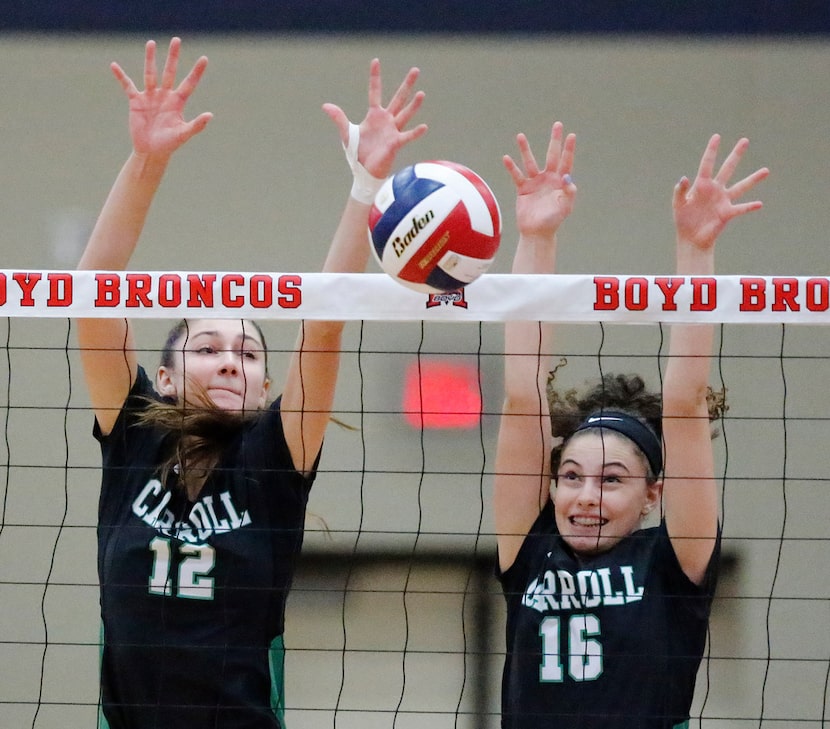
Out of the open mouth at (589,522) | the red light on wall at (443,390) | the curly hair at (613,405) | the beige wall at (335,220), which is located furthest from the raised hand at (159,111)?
the red light on wall at (443,390)

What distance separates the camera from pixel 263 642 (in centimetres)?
312

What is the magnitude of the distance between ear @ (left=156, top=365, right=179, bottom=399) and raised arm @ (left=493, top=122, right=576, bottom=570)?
89cm

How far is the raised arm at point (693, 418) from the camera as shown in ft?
9.94

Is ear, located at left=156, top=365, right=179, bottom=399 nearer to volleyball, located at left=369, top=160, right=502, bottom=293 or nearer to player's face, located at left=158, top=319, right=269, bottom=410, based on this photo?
player's face, located at left=158, top=319, right=269, bottom=410

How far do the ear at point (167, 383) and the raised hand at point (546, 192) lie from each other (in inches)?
39.9

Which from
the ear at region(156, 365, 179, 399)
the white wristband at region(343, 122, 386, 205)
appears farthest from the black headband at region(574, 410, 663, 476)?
the ear at region(156, 365, 179, 399)

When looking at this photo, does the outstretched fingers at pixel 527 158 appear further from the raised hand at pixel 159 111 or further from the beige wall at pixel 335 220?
the beige wall at pixel 335 220

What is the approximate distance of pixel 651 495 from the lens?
321 centimetres

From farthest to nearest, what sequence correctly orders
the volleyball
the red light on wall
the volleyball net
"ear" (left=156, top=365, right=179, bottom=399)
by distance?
the red light on wall < the volleyball net < "ear" (left=156, top=365, right=179, bottom=399) < the volleyball

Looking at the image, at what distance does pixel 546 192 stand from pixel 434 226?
1.91 ft

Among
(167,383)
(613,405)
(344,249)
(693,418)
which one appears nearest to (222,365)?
(167,383)

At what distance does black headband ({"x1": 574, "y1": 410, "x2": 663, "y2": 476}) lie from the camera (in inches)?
127

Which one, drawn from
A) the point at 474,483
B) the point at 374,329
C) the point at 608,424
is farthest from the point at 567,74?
the point at 608,424

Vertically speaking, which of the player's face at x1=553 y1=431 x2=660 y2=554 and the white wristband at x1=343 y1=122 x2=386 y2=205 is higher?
the white wristband at x1=343 y1=122 x2=386 y2=205
